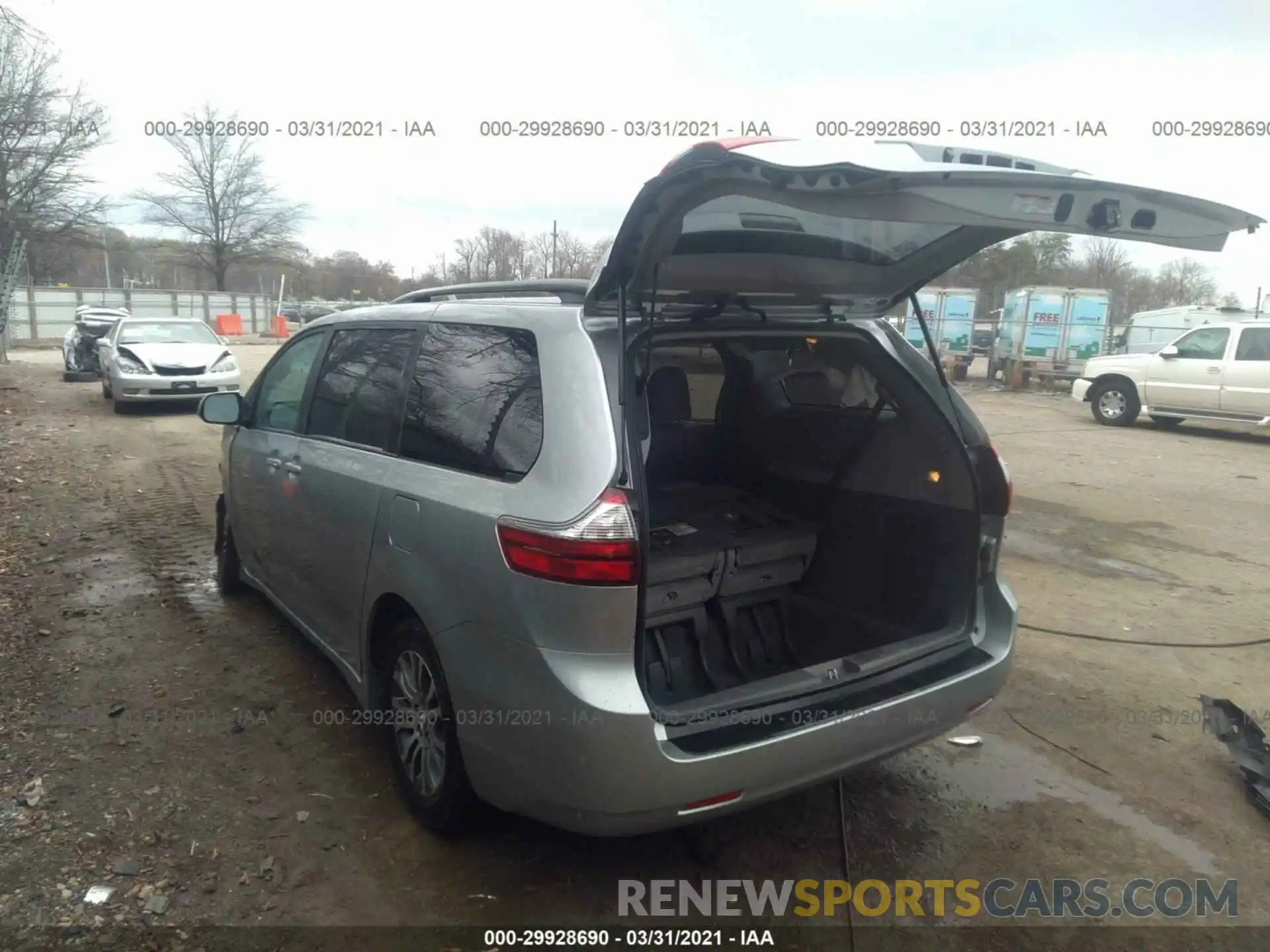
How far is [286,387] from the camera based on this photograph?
437cm

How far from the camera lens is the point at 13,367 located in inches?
853

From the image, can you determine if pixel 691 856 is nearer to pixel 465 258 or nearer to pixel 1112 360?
pixel 1112 360

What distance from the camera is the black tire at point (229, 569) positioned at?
517cm

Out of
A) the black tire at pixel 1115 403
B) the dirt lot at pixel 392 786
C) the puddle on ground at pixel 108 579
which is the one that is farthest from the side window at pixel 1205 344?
the puddle on ground at pixel 108 579

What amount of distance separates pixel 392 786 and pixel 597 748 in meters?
1.38

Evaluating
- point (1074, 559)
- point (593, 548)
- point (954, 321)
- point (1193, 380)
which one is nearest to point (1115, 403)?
point (1193, 380)

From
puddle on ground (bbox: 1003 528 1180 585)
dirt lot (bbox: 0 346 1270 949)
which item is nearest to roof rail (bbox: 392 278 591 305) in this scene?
dirt lot (bbox: 0 346 1270 949)

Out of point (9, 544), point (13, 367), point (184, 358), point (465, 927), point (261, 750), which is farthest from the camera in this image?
point (13, 367)

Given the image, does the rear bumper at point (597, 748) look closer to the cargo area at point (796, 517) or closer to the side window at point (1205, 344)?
the cargo area at point (796, 517)

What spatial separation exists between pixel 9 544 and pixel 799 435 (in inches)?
226

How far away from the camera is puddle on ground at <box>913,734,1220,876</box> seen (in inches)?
126

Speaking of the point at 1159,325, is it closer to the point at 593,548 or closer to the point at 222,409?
the point at 222,409

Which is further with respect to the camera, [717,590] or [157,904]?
[717,590]

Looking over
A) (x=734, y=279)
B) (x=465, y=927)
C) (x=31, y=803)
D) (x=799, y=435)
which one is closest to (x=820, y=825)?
(x=465, y=927)
